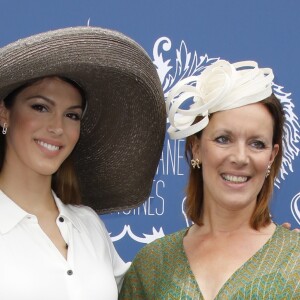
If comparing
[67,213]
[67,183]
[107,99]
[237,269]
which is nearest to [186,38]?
[107,99]

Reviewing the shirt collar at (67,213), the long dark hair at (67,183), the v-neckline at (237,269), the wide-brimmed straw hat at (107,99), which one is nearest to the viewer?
the wide-brimmed straw hat at (107,99)

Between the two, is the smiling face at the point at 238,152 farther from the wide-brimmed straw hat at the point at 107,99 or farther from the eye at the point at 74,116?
the eye at the point at 74,116

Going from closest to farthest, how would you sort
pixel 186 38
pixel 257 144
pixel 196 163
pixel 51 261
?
1. pixel 51 261
2. pixel 257 144
3. pixel 196 163
4. pixel 186 38

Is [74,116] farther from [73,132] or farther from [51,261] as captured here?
[51,261]

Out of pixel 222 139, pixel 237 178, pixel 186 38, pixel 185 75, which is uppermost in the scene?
pixel 186 38

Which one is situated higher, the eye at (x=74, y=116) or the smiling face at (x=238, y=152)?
the eye at (x=74, y=116)

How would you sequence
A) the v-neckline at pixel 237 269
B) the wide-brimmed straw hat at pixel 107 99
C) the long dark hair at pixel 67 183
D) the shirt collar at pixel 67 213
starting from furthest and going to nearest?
the long dark hair at pixel 67 183 → the shirt collar at pixel 67 213 → the v-neckline at pixel 237 269 → the wide-brimmed straw hat at pixel 107 99

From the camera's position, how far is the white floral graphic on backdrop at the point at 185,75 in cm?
296

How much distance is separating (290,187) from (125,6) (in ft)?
2.88

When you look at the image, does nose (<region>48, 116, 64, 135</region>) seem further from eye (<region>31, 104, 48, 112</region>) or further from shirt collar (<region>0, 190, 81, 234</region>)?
shirt collar (<region>0, 190, 81, 234</region>)

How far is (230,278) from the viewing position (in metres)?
2.09

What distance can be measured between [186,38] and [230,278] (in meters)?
1.16

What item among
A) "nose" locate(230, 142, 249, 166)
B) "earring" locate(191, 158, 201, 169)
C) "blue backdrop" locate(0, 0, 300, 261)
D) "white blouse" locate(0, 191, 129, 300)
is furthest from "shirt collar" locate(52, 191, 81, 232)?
"blue backdrop" locate(0, 0, 300, 261)

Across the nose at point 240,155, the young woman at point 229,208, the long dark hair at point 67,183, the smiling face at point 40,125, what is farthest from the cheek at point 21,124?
the nose at point 240,155
